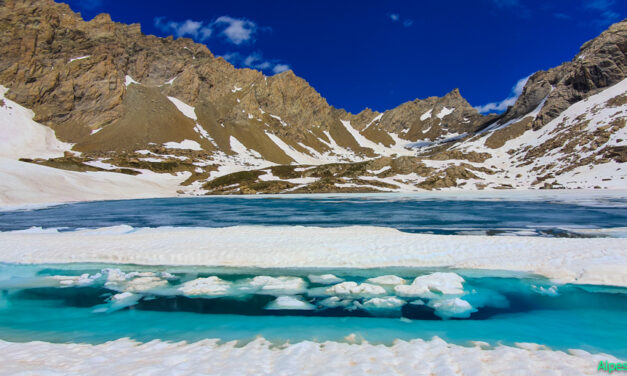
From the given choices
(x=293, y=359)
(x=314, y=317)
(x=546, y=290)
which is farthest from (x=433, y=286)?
(x=293, y=359)

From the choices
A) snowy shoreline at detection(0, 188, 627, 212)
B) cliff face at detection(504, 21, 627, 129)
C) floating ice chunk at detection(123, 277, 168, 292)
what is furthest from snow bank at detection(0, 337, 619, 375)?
cliff face at detection(504, 21, 627, 129)

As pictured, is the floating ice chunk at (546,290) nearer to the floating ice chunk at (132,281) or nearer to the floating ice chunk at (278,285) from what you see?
the floating ice chunk at (278,285)

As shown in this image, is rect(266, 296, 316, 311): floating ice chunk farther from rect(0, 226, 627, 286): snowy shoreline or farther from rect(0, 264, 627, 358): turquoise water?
rect(0, 226, 627, 286): snowy shoreline

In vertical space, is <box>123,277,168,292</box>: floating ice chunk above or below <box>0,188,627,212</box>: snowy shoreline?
below

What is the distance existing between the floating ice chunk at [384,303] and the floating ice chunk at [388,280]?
56.8 inches

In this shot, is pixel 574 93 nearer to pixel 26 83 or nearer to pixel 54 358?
pixel 54 358

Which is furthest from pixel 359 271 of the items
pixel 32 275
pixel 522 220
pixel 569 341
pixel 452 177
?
pixel 452 177

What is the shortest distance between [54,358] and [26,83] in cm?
16645

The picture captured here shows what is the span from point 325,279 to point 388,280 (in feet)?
7.17

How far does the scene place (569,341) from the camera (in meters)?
7.09

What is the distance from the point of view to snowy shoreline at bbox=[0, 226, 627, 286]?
1237cm

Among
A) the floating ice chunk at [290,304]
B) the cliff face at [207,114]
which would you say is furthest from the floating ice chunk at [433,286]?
the cliff face at [207,114]

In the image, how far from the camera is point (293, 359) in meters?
6.14

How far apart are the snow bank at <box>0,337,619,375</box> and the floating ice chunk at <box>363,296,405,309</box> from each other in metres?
2.27
